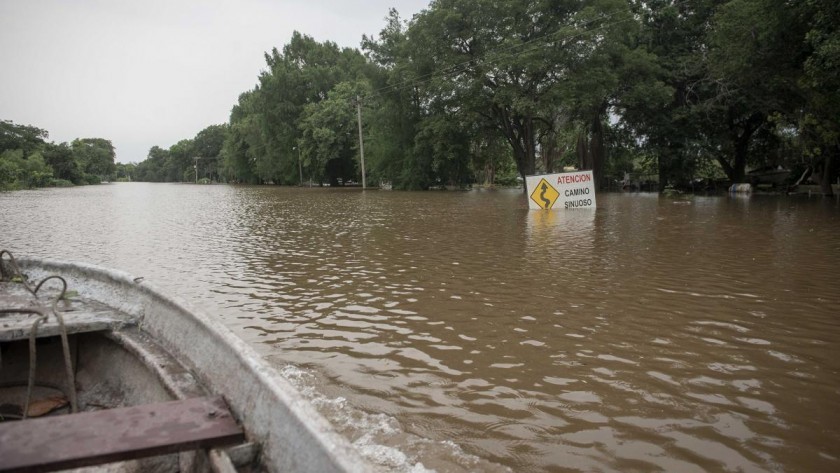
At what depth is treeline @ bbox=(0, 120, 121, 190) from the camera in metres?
56.2

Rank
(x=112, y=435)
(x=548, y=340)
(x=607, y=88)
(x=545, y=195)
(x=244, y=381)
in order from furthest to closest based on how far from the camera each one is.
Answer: (x=607, y=88)
(x=545, y=195)
(x=548, y=340)
(x=244, y=381)
(x=112, y=435)

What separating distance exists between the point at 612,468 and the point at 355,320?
10.6 ft

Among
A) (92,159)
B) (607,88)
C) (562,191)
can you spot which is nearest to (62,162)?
(92,159)

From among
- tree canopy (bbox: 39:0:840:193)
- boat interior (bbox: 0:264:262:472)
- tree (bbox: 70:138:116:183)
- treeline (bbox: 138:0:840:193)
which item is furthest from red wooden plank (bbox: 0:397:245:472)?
tree (bbox: 70:138:116:183)

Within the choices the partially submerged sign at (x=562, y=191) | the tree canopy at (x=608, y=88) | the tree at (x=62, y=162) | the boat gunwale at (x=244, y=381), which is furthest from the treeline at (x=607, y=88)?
the tree at (x=62, y=162)

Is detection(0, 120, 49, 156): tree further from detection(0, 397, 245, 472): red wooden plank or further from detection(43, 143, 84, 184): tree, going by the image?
detection(0, 397, 245, 472): red wooden plank

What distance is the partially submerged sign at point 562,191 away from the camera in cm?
1806

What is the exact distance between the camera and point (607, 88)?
96.3 ft

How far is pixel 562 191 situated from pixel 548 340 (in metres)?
14.3

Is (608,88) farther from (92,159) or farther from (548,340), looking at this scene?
(92,159)

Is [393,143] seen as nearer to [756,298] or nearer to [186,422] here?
[756,298]

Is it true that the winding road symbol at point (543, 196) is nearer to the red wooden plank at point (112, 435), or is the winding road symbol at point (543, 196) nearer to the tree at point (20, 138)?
the red wooden plank at point (112, 435)

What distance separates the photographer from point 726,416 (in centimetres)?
328

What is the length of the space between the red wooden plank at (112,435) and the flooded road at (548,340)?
0.92 meters
